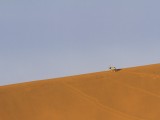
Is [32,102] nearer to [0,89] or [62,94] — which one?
[62,94]

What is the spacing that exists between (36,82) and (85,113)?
3.01 m

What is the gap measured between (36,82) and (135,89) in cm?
327

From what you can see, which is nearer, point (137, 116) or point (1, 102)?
point (137, 116)

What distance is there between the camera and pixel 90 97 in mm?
12578

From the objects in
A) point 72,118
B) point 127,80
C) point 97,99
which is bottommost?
point 72,118

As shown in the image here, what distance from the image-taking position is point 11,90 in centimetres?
1369

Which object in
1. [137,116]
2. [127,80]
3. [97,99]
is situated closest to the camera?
[137,116]

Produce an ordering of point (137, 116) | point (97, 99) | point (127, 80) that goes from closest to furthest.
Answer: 1. point (137, 116)
2. point (97, 99)
3. point (127, 80)

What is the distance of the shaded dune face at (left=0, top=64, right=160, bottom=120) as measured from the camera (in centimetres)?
1161

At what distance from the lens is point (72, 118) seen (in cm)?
1145

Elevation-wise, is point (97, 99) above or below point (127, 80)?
below

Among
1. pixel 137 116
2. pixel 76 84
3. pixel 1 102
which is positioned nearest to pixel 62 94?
pixel 76 84

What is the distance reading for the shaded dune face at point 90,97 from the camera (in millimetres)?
11609

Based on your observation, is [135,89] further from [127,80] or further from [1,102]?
[1,102]
